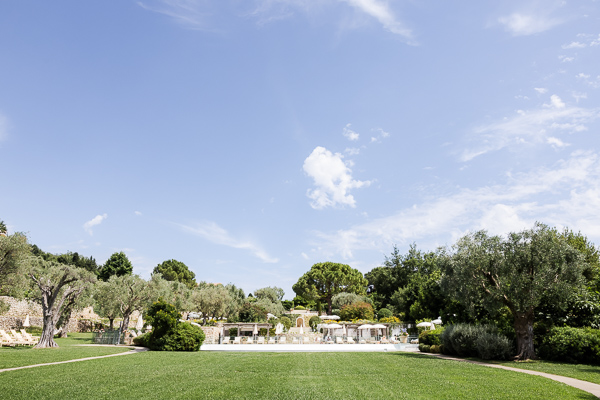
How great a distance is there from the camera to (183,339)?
23391 millimetres

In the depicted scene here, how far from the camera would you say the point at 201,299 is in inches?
1984

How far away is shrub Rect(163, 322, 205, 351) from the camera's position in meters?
23.2

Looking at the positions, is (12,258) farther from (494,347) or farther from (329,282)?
(329,282)

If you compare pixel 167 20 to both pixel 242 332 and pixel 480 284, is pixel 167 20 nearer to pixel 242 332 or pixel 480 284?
pixel 480 284

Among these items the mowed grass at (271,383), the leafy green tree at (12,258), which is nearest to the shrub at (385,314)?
the mowed grass at (271,383)

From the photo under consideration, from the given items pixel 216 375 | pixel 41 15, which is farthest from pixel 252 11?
pixel 216 375

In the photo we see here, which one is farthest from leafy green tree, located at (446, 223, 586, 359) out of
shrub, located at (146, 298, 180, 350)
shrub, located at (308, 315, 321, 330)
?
shrub, located at (308, 315, 321, 330)

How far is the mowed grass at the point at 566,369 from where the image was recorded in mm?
12027

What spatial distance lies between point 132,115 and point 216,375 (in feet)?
65.6

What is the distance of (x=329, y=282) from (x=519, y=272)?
5509cm

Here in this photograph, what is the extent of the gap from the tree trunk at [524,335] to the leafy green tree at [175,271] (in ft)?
259

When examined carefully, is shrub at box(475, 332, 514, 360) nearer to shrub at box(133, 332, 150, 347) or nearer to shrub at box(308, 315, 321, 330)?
shrub at box(133, 332, 150, 347)

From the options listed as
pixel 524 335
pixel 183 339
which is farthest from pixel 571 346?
pixel 183 339

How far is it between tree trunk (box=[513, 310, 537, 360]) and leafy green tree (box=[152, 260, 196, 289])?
78.9m
